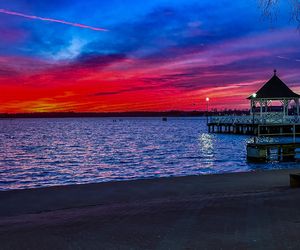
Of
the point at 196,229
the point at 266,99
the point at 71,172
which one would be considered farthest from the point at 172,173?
the point at 266,99

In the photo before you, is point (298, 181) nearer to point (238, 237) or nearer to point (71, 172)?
point (238, 237)

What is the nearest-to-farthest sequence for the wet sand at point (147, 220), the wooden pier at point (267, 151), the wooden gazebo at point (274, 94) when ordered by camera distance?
the wet sand at point (147, 220)
the wooden pier at point (267, 151)
the wooden gazebo at point (274, 94)

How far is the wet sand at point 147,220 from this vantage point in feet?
23.5

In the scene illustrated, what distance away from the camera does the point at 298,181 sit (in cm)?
1389

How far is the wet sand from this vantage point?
23.5 feet

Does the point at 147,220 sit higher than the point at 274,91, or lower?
lower

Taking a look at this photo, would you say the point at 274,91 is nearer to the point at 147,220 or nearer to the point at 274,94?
the point at 274,94

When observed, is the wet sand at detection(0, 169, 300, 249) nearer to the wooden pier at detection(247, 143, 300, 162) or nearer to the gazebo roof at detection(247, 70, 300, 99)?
the wooden pier at detection(247, 143, 300, 162)

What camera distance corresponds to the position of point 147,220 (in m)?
8.93

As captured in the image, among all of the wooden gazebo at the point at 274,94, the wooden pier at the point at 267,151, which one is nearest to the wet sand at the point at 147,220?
the wooden pier at the point at 267,151

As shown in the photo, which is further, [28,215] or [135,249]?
[28,215]

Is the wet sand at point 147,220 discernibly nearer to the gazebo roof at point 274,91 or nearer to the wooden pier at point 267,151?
the wooden pier at point 267,151

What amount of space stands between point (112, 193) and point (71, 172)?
16.7m

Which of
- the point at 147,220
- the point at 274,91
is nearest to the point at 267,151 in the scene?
the point at 147,220
